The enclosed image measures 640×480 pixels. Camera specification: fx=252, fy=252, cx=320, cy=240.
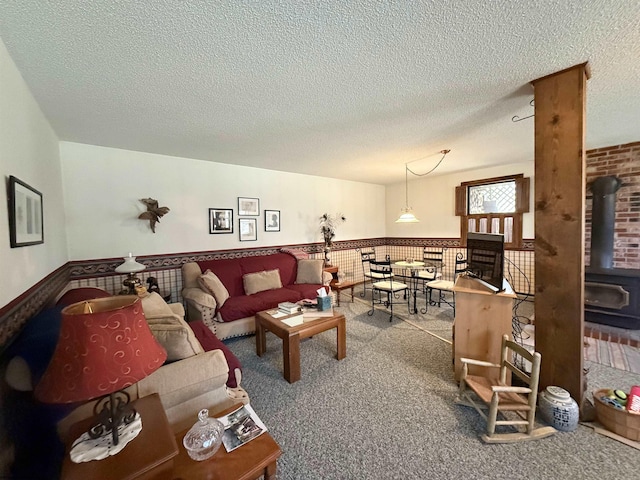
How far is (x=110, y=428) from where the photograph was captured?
988 mm

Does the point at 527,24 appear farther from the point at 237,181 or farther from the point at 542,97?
the point at 237,181

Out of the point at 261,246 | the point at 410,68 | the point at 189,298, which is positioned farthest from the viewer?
the point at 261,246

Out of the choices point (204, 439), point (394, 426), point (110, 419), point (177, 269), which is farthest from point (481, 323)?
point (177, 269)

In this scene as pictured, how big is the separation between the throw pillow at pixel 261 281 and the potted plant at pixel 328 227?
4.56 ft

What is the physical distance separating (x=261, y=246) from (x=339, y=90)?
309 cm

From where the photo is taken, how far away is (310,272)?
14.0 feet

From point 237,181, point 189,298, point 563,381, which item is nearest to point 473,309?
point 563,381

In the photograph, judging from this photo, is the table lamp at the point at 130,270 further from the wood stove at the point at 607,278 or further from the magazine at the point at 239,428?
the wood stove at the point at 607,278

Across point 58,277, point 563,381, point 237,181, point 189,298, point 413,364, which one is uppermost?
point 237,181

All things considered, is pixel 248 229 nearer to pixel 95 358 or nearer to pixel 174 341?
pixel 174 341

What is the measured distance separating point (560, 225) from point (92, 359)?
2.68m

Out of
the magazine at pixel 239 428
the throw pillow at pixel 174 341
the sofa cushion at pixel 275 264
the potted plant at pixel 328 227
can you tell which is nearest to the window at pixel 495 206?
the potted plant at pixel 328 227

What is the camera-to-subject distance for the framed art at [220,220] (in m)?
3.95

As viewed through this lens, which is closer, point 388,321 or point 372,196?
point 388,321
